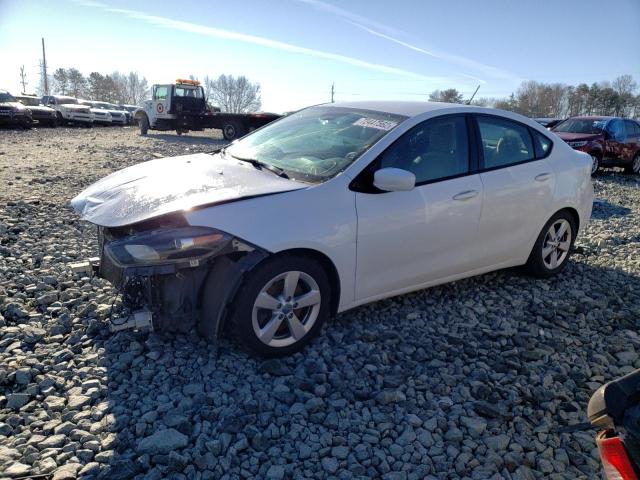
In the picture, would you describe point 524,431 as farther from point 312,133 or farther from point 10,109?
point 10,109

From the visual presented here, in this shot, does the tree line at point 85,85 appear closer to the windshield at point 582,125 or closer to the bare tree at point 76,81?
the bare tree at point 76,81

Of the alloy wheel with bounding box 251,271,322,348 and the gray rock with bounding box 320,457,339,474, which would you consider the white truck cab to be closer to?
the alloy wheel with bounding box 251,271,322,348

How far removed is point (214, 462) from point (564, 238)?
4.04 m

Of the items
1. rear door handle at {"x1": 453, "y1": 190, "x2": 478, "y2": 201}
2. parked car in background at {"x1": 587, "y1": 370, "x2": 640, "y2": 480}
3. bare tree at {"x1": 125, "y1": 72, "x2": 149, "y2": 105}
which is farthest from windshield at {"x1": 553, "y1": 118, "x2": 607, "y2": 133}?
bare tree at {"x1": 125, "y1": 72, "x2": 149, "y2": 105}

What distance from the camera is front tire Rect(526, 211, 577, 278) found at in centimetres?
465

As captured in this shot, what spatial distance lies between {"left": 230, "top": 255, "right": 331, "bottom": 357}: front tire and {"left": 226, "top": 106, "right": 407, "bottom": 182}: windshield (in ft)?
2.25

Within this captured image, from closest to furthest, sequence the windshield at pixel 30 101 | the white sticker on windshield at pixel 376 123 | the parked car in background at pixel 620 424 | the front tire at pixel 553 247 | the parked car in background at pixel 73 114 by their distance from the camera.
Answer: the parked car in background at pixel 620 424 < the white sticker on windshield at pixel 376 123 < the front tire at pixel 553 247 < the parked car in background at pixel 73 114 < the windshield at pixel 30 101

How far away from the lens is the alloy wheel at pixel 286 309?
305 centimetres

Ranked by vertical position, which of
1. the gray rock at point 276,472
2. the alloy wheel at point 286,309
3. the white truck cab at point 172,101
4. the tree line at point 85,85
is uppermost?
the tree line at point 85,85

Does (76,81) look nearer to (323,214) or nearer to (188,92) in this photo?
(188,92)

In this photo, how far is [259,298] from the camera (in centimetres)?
301

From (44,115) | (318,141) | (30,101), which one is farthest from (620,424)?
(30,101)

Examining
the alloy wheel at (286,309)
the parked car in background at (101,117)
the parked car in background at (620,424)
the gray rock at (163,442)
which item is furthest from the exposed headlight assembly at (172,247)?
the parked car in background at (101,117)

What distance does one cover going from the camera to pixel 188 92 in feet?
73.8
